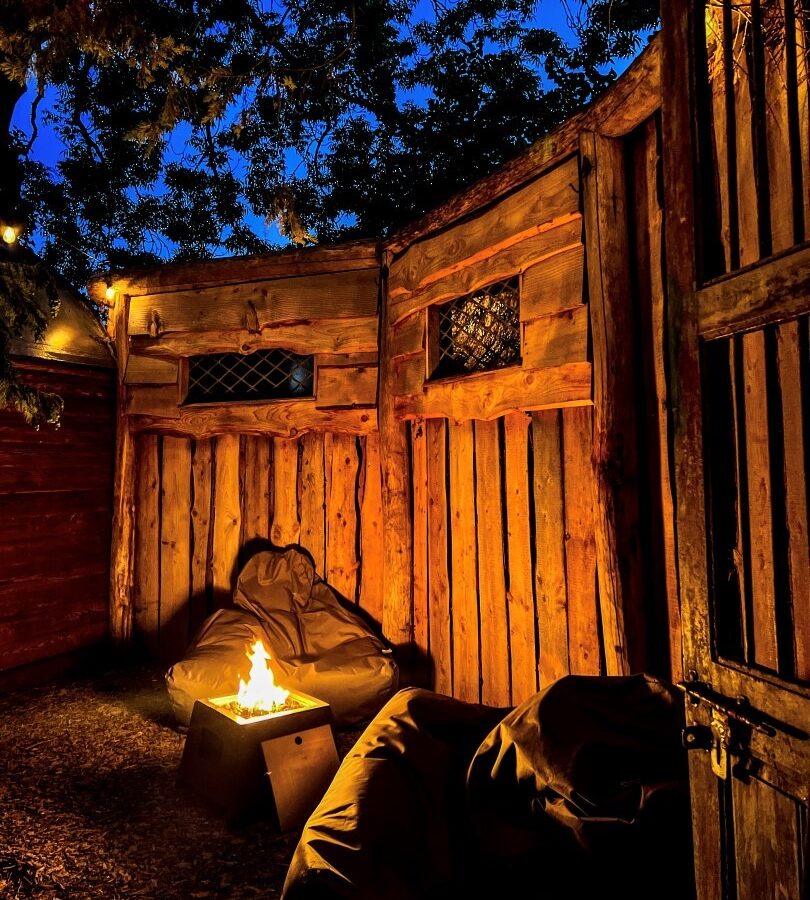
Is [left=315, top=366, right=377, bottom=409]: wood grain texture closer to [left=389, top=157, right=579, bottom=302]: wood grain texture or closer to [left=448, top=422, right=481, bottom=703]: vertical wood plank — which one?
[left=389, top=157, right=579, bottom=302]: wood grain texture

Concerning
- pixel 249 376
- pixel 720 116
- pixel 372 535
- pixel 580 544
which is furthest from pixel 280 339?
pixel 720 116

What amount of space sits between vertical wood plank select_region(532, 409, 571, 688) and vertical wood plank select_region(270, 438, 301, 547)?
8.93ft

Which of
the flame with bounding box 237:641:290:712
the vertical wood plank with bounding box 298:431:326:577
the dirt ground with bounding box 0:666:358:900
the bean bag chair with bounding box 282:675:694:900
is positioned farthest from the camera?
the vertical wood plank with bounding box 298:431:326:577

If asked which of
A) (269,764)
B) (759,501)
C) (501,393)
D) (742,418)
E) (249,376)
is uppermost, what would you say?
(249,376)

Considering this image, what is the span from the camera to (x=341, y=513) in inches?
249

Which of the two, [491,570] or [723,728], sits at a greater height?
[491,570]

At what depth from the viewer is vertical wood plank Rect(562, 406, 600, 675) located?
13.7 feet

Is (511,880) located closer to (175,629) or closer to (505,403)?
(505,403)

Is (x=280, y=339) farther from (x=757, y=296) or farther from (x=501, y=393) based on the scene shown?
(x=757, y=296)

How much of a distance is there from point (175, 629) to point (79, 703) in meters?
1.22

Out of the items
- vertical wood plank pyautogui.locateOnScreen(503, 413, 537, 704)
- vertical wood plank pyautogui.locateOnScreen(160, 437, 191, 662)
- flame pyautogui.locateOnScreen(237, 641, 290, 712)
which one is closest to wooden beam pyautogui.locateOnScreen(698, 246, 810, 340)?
vertical wood plank pyautogui.locateOnScreen(503, 413, 537, 704)

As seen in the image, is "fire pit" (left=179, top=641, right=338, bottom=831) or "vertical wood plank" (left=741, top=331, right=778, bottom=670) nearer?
"vertical wood plank" (left=741, top=331, right=778, bottom=670)

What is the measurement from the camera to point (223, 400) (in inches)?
268

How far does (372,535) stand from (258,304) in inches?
95.5
